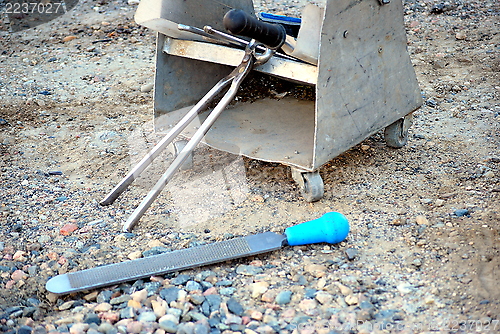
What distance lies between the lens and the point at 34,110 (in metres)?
3.47

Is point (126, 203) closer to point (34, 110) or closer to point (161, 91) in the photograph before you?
point (161, 91)

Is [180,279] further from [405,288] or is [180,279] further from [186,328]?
[405,288]

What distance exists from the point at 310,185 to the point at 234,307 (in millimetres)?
735

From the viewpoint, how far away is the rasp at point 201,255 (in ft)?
5.85

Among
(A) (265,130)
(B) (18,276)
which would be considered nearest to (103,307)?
(B) (18,276)

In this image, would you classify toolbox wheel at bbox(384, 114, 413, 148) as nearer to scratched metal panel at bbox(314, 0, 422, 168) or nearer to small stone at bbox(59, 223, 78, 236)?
scratched metal panel at bbox(314, 0, 422, 168)

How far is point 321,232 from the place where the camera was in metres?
1.95

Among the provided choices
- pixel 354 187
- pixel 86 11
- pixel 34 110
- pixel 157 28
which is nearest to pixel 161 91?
pixel 157 28

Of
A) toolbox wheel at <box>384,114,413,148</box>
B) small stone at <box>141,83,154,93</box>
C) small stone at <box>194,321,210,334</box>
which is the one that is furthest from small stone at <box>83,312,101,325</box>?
small stone at <box>141,83,154,93</box>

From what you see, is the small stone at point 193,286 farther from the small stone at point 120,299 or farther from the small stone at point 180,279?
the small stone at point 120,299

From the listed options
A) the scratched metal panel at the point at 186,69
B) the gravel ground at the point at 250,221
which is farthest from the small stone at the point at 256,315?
the scratched metal panel at the point at 186,69

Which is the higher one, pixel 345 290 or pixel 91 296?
pixel 345 290

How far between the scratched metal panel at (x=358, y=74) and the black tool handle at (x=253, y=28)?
0.22 m

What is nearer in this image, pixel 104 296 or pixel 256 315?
pixel 256 315
